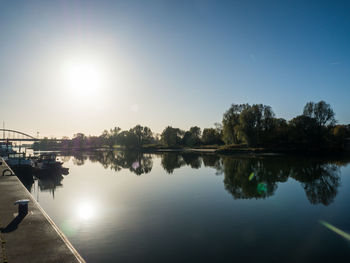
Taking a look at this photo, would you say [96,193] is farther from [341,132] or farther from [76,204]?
[341,132]

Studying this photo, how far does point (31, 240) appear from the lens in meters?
10.5

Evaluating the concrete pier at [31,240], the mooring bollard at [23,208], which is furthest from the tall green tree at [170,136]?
the mooring bollard at [23,208]

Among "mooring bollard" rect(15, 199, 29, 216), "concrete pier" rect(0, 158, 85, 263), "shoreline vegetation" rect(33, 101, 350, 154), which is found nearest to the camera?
"concrete pier" rect(0, 158, 85, 263)

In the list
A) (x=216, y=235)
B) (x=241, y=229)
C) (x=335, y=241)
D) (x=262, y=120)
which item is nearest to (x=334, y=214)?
(x=335, y=241)

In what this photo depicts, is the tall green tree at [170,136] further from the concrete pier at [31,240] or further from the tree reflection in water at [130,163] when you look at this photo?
the concrete pier at [31,240]

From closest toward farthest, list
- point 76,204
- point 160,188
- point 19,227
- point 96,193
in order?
point 19,227, point 76,204, point 96,193, point 160,188

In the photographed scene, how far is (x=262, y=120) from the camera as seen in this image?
327ft

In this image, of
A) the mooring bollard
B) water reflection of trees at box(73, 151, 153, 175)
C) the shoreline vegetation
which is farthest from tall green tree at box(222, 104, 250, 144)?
the mooring bollard

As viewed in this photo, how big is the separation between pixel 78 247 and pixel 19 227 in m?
3.17

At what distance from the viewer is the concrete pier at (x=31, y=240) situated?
8.96 m

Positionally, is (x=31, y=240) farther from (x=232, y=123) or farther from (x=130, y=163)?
(x=232, y=123)

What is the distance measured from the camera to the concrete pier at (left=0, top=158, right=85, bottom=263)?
896 cm

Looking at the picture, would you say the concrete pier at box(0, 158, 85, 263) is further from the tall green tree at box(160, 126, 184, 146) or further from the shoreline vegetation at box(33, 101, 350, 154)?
the tall green tree at box(160, 126, 184, 146)

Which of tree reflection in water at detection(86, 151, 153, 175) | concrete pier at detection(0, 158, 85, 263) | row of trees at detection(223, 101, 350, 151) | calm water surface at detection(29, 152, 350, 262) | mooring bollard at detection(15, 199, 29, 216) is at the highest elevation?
row of trees at detection(223, 101, 350, 151)
